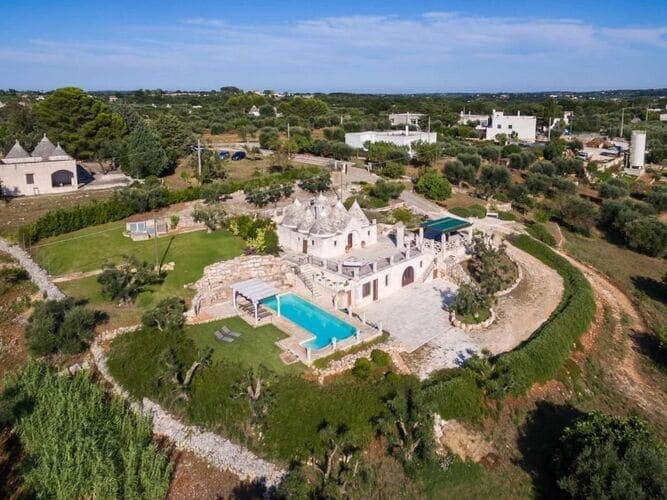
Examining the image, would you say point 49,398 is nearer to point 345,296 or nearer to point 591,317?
point 345,296

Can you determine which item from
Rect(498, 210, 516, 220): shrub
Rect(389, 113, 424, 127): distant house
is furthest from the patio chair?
Rect(389, 113, 424, 127): distant house

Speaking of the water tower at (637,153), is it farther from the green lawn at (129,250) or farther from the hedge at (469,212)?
the green lawn at (129,250)

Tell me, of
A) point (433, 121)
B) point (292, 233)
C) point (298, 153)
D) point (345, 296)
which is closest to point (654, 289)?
point (345, 296)

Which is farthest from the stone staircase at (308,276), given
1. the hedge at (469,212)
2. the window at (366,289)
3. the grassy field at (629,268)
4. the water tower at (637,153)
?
the water tower at (637,153)

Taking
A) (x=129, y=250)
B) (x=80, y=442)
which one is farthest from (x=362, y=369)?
(x=129, y=250)

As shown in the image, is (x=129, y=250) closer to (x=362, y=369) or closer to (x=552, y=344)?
(x=362, y=369)

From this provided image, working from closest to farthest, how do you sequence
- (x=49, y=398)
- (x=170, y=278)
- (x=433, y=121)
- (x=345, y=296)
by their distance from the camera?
(x=49, y=398)
(x=345, y=296)
(x=170, y=278)
(x=433, y=121)
